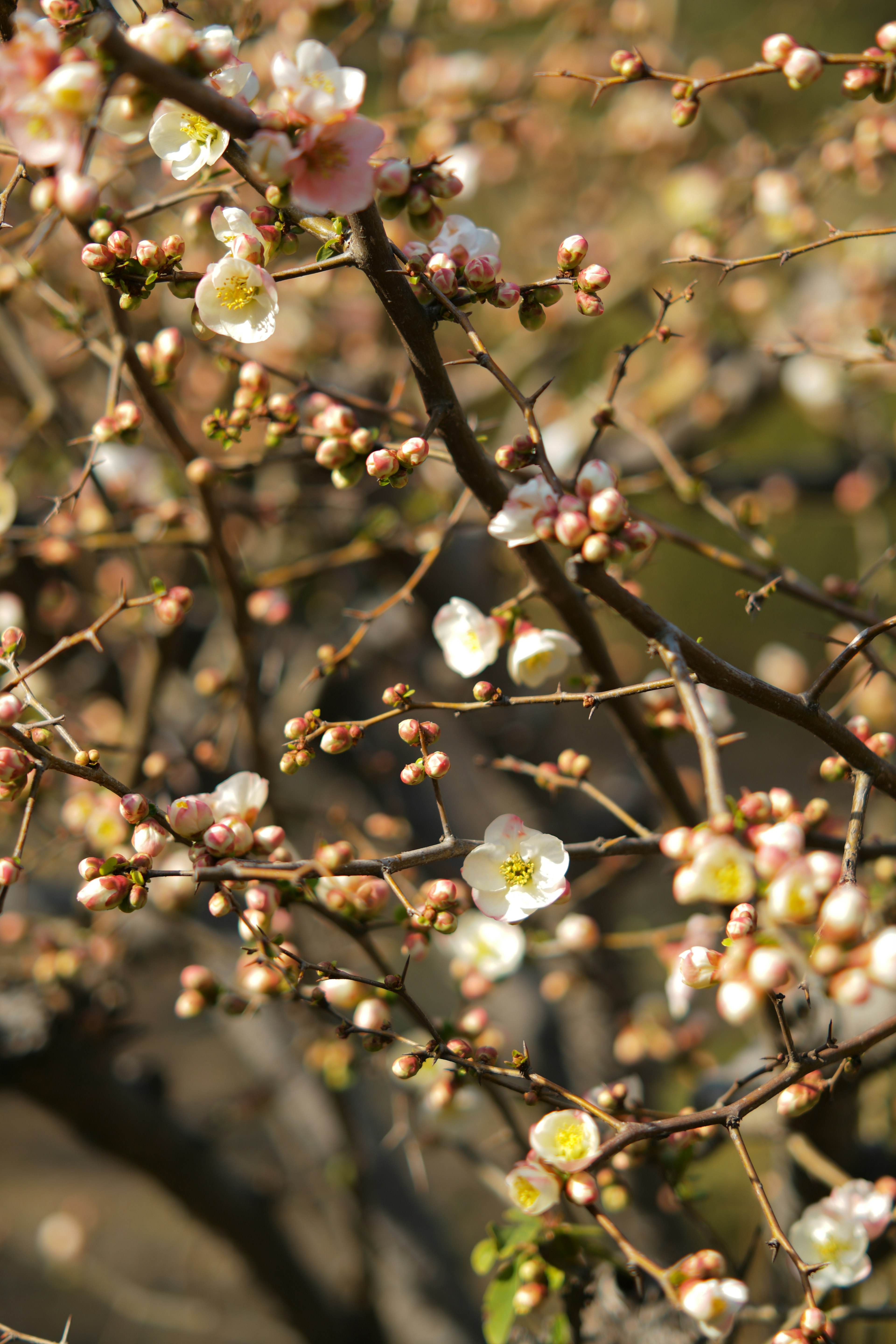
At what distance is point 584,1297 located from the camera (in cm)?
112

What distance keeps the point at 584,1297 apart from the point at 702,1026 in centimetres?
105

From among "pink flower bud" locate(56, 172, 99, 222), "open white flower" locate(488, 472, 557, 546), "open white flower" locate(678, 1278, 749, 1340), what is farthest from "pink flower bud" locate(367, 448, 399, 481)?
"open white flower" locate(678, 1278, 749, 1340)

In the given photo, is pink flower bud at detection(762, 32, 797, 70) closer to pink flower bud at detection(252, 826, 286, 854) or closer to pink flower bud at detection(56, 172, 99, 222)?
pink flower bud at detection(56, 172, 99, 222)

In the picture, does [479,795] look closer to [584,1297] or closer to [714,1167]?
[714,1167]

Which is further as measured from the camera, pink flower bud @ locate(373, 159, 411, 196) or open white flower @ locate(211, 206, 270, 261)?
open white flower @ locate(211, 206, 270, 261)

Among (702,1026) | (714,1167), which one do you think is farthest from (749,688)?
(714,1167)

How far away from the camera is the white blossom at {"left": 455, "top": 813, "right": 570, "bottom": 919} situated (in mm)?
927

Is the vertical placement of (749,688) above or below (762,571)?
above

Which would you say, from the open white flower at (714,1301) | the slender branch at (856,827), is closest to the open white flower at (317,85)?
the slender branch at (856,827)

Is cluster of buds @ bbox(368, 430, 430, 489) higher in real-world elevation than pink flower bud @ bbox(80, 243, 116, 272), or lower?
lower

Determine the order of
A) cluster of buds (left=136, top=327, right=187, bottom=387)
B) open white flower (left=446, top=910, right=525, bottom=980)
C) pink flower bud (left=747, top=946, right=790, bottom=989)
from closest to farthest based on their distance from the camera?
pink flower bud (left=747, top=946, right=790, bottom=989) → cluster of buds (left=136, top=327, right=187, bottom=387) → open white flower (left=446, top=910, right=525, bottom=980)

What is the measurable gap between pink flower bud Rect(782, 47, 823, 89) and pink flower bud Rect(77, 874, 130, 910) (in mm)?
1224

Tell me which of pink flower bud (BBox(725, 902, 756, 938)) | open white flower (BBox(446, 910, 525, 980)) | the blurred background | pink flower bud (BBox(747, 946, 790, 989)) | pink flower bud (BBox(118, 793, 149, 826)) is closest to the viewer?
pink flower bud (BBox(747, 946, 790, 989))

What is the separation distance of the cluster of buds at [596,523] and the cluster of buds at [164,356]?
2.24 feet
